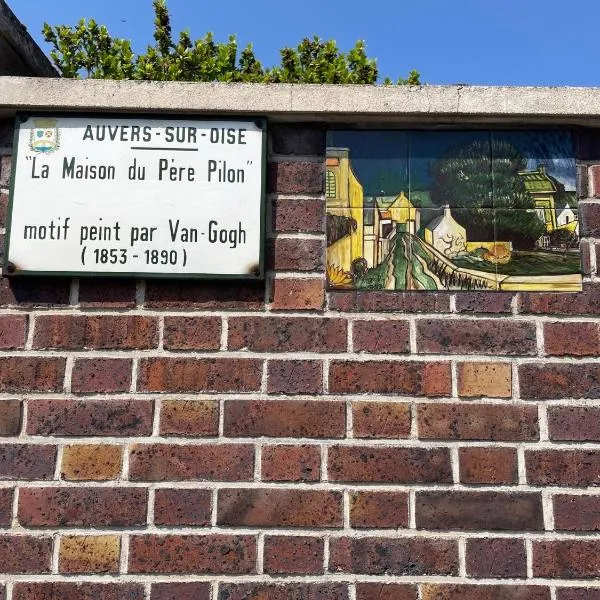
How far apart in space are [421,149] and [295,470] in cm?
105

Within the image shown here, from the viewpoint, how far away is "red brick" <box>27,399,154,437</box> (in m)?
1.87

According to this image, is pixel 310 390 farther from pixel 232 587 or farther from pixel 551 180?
pixel 551 180

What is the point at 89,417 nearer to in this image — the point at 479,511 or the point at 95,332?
the point at 95,332

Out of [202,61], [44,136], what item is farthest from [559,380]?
[202,61]

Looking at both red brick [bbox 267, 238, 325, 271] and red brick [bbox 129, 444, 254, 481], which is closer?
red brick [bbox 129, 444, 254, 481]

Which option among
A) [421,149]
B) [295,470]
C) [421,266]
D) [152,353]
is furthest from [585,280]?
[152,353]

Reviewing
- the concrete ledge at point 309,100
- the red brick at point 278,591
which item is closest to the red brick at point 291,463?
the red brick at point 278,591

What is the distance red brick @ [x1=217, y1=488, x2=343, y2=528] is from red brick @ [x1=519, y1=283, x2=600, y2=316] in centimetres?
79

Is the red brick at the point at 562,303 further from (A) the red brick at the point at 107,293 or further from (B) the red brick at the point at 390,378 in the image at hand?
(A) the red brick at the point at 107,293

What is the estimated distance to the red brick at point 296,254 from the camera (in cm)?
198

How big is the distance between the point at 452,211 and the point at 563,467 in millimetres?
809

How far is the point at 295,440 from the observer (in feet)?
6.11

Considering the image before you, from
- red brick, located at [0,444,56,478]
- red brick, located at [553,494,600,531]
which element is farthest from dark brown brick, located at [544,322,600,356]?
red brick, located at [0,444,56,478]

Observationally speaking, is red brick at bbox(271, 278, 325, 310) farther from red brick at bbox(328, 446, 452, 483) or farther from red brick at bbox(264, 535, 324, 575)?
red brick at bbox(264, 535, 324, 575)
